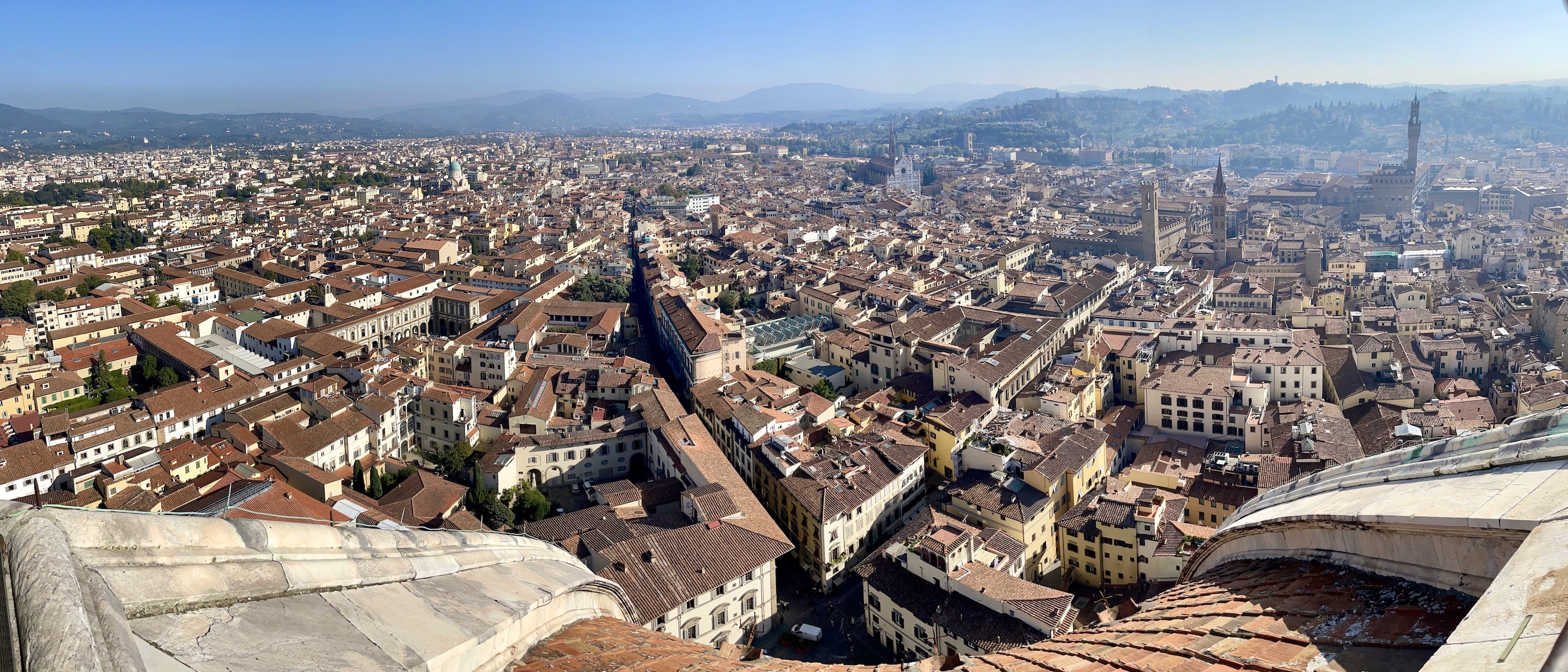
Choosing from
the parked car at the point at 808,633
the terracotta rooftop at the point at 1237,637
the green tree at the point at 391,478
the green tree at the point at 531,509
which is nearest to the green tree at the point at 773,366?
the green tree at the point at 531,509

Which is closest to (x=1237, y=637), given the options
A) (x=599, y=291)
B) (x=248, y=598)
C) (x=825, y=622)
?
(x=248, y=598)

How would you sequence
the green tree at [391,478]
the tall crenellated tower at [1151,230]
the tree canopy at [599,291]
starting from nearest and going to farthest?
the green tree at [391,478] < the tree canopy at [599,291] < the tall crenellated tower at [1151,230]

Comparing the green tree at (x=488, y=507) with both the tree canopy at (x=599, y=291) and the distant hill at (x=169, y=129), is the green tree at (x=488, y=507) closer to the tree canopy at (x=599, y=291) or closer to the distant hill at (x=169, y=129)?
the tree canopy at (x=599, y=291)

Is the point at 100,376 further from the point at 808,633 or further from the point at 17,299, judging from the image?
the point at 808,633

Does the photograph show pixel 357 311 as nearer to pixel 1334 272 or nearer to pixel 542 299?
pixel 542 299

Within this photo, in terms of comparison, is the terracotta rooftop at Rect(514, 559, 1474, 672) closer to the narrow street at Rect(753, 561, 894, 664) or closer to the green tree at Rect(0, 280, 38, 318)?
the narrow street at Rect(753, 561, 894, 664)

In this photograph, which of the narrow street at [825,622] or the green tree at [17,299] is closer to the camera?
the narrow street at [825,622]

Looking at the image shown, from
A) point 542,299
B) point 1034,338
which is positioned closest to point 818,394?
point 1034,338
